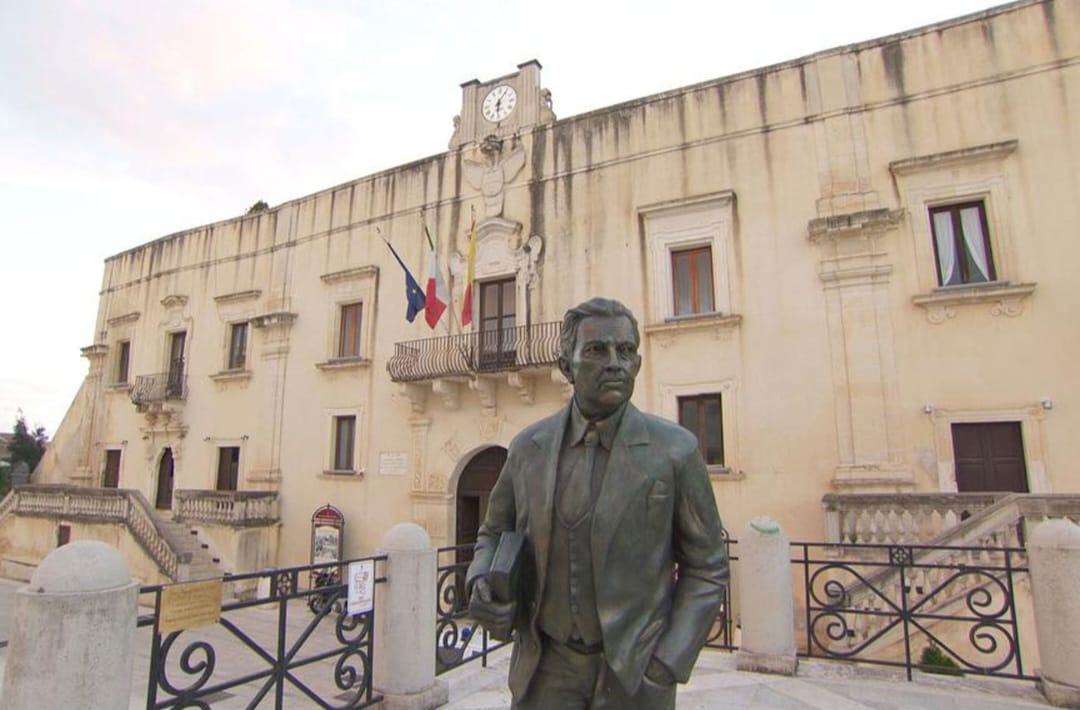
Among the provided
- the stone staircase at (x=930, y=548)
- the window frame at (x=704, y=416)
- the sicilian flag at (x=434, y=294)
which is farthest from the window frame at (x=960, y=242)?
the sicilian flag at (x=434, y=294)

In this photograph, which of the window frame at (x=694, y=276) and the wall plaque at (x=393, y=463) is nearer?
the window frame at (x=694, y=276)

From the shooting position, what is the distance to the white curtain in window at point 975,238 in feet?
34.8

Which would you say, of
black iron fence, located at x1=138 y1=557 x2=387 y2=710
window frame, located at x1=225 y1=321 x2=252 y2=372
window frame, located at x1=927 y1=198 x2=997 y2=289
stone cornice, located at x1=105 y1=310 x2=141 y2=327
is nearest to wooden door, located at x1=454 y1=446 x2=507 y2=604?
black iron fence, located at x1=138 y1=557 x2=387 y2=710

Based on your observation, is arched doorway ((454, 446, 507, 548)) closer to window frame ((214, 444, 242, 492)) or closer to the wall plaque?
the wall plaque

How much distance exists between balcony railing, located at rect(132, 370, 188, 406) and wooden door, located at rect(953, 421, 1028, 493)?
795 inches

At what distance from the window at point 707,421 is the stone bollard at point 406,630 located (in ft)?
25.4

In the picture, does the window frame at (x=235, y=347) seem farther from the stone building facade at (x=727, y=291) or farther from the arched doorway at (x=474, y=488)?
the arched doorway at (x=474, y=488)

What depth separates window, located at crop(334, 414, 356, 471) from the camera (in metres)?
16.3

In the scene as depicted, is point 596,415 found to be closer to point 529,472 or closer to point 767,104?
point 529,472

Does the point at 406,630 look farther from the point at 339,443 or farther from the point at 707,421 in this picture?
the point at 339,443

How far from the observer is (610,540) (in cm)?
216

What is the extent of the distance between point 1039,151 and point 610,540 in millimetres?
12126

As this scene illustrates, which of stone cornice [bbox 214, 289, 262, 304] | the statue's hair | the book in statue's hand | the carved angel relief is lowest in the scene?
the book in statue's hand

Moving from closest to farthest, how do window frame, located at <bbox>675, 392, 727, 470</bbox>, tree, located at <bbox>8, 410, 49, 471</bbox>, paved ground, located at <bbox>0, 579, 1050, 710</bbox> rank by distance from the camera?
paved ground, located at <bbox>0, 579, 1050, 710</bbox> → window frame, located at <bbox>675, 392, 727, 470</bbox> → tree, located at <bbox>8, 410, 49, 471</bbox>
